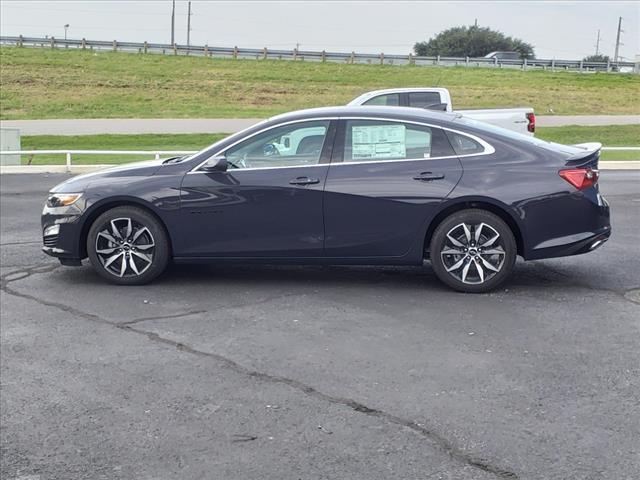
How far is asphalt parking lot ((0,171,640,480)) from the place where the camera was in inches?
168

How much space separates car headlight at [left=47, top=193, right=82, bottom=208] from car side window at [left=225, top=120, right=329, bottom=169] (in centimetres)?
143

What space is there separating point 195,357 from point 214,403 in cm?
89

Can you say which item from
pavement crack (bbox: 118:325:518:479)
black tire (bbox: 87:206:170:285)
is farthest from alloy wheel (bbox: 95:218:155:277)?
pavement crack (bbox: 118:325:518:479)

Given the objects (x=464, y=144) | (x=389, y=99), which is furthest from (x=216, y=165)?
(x=389, y=99)

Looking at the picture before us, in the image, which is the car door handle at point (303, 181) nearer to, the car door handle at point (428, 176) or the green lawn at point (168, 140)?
the car door handle at point (428, 176)

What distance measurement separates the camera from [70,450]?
14.5 ft

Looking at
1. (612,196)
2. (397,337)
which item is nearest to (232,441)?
(397,337)

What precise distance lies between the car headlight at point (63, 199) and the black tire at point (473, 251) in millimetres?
3203

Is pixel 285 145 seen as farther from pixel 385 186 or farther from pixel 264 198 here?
pixel 385 186

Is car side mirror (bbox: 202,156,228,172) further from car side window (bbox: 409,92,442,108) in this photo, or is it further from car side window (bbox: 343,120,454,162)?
car side window (bbox: 409,92,442,108)

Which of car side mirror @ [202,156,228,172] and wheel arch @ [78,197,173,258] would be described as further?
wheel arch @ [78,197,173,258]

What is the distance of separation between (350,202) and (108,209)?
2.18 m

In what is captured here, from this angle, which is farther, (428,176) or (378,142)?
(378,142)

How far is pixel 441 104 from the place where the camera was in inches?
658
